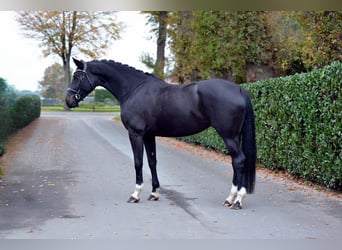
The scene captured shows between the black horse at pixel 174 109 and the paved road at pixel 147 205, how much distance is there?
44 centimetres

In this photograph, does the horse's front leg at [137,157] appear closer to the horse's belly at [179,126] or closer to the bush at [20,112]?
the horse's belly at [179,126]

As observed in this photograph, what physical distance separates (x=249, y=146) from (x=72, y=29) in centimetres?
1702

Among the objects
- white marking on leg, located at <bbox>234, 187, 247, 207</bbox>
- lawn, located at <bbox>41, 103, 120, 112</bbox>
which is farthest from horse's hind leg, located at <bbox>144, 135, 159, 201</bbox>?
lawn, located at <bbox>41, 103, 120, 112</bbox>

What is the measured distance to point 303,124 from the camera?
23.4 ft

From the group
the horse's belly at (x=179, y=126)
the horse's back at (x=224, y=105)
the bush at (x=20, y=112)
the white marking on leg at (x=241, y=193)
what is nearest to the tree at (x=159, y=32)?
the bush at (x=20, y=112)

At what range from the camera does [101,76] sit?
241 inches

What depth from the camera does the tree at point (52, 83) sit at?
116 feet

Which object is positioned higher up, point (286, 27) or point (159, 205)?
point (286, 27)

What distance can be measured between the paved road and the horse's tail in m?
0.31

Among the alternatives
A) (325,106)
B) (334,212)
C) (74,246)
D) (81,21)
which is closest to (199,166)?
(325,106)

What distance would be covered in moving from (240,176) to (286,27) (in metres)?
8.65

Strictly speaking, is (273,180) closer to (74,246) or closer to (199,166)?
(199,166)

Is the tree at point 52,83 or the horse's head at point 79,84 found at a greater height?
the horse's head at point 79,84

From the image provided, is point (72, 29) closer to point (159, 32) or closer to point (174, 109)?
point (159, 32)
